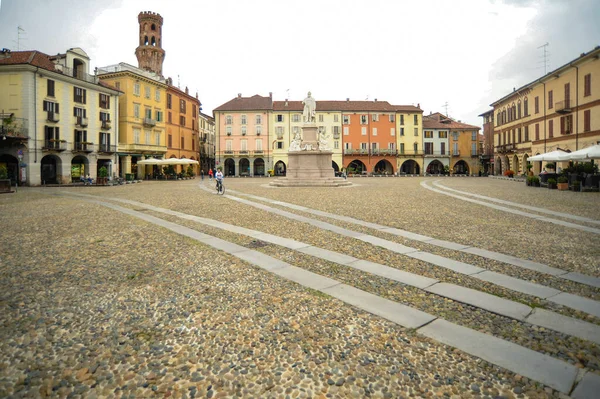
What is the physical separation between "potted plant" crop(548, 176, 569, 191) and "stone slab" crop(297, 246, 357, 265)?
67.2 ft

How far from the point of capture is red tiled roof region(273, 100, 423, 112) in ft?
196

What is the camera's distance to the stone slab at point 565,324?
3211 millimetres

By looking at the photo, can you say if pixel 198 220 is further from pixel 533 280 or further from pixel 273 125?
pixel 273 125

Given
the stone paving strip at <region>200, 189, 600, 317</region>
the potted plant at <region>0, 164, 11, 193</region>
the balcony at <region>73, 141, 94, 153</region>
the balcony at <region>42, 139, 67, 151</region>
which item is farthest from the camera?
the balcony at <region>73, 141, 94, 153</region>

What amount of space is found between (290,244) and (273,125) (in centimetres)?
5419

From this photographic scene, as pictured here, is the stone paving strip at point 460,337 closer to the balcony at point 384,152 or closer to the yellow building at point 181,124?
the yellow building at point 181,124

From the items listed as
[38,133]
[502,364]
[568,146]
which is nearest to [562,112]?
[568,146]

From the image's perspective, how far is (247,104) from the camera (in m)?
59.8

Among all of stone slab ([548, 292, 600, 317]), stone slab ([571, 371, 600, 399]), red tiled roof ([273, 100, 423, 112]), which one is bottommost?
stone slab ([571, 371, 600, 399])

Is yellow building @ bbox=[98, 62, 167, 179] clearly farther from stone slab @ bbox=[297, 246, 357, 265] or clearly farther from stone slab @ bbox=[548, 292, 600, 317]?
stone slab @ bbox=[548, 292, 600, 317]

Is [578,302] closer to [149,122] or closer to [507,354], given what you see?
[507,354]

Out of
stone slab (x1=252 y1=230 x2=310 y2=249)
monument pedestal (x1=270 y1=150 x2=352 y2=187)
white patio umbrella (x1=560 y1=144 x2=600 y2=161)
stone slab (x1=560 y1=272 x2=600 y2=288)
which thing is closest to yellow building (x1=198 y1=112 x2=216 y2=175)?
monument pedestal (x1=270 y1=150 x2=352 y2=187)

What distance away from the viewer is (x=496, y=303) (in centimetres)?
393

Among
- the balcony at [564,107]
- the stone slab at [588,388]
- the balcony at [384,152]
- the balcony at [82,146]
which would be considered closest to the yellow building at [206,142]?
the balcony at [82,146]
